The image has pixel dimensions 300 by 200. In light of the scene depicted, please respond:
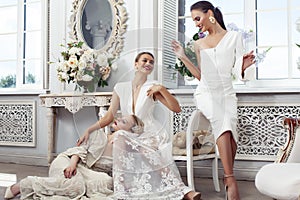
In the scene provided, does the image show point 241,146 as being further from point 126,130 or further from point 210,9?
point 126,130

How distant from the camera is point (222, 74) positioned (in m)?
3.19

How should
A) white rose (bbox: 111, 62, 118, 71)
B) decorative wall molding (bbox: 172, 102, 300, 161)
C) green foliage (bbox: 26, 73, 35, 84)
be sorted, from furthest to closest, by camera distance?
green foliage (bbox: 26, 73, 35, 84), decorative wall molding (bbox: 172, 102, 300, 161), white rose (bbox: 111, 62, 118, 71)

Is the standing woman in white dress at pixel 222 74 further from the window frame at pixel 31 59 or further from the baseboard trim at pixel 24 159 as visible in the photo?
the baseboard trim at pixel 24 159

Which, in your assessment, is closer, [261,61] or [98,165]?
[98,165]

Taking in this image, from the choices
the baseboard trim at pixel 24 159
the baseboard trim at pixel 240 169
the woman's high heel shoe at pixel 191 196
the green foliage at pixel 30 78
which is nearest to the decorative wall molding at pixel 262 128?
the baseboard trim at pixel 240 169

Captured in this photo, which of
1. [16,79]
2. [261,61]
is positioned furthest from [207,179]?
[16,79]

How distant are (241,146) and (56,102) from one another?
1.88 metres

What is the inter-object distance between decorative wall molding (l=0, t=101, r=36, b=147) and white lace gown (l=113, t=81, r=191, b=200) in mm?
2653

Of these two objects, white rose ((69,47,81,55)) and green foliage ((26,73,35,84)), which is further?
green foliage ((26,73,35,84))

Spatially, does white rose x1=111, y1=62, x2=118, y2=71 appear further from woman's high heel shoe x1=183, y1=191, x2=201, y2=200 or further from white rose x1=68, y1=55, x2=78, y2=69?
white rose x1=68, y1=55, x2=78, y2=69

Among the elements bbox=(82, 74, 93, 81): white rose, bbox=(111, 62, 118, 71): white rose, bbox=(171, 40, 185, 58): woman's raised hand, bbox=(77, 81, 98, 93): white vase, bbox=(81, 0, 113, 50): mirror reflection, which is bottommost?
bbox=(77, 81, 98, 93): white vase

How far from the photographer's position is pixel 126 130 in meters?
2.39

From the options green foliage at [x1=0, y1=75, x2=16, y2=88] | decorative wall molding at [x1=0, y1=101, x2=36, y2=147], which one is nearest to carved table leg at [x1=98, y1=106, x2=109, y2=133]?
decorative wall molding at [x1=0, y1=101, x2=36, y2=147]

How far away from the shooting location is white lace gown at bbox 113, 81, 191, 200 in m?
2.35
